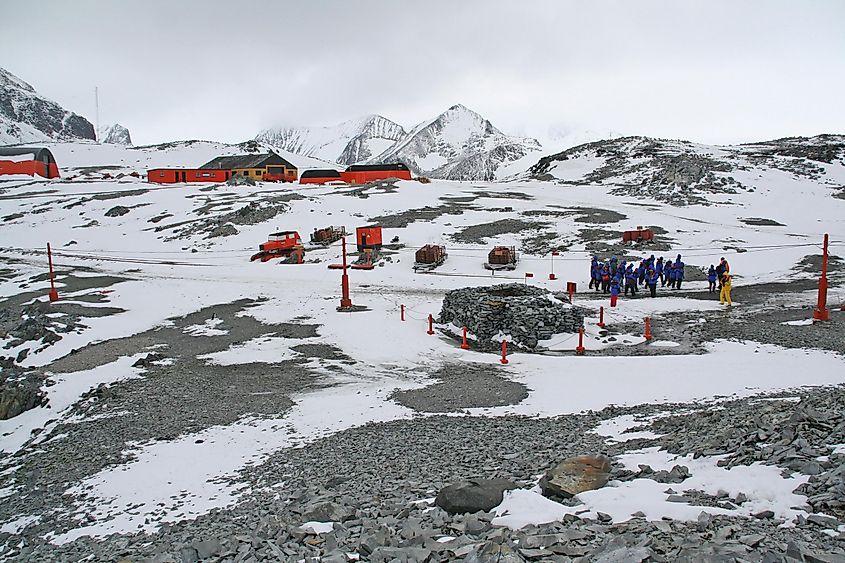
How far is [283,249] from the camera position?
131ft

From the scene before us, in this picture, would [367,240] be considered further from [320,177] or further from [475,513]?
[320,177]

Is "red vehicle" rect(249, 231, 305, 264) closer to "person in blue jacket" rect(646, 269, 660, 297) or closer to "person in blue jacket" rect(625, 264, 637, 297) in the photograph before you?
"person in blue jacket" rect(625, 264, 637, 297)

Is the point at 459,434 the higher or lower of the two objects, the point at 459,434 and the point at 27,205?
the lower

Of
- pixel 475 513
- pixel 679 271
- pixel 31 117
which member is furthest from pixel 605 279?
pixel 31 117

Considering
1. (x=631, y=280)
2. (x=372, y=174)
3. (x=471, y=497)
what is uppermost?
(x=372, y=174)

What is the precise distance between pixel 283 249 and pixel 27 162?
74.9 metres

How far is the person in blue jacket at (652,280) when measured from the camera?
88.5 feet

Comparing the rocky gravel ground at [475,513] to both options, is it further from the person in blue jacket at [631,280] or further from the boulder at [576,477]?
the person in blue jacket at [631,280]

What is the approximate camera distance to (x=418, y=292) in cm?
2905

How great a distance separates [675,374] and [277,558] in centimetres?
1238

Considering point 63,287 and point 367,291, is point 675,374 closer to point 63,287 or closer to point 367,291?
point 367,291

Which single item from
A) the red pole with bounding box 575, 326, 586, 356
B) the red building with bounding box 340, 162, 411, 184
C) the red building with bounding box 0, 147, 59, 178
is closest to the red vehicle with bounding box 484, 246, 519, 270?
the red pole with bounding box 575, 326, 586, 356

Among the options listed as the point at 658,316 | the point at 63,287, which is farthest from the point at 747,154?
the point at 63,287

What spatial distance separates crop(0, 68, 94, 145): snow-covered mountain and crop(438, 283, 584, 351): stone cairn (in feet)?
595
